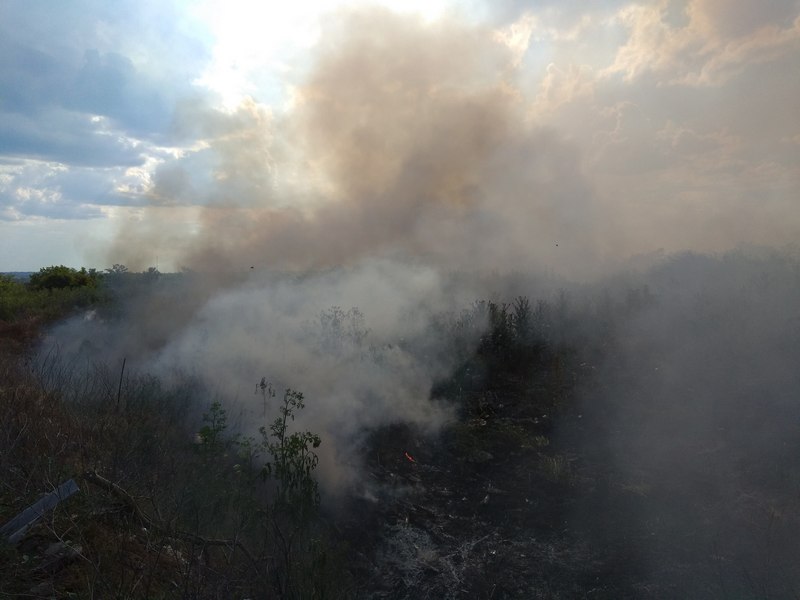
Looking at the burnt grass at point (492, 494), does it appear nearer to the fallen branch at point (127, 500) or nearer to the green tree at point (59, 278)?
the fallen branch at point (127, 500)

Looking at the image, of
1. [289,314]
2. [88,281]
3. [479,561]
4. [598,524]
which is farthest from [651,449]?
[88,281]

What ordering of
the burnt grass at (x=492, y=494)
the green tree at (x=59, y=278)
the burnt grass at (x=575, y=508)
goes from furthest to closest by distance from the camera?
1. the green tree at (x=59, y=278)
2. the burnt grass at (x=575, y=508)
3. the burnt grass at (x=492, y=494)

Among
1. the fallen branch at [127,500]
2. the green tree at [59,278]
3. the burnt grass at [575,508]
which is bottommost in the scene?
the burnt grass at [575,508]

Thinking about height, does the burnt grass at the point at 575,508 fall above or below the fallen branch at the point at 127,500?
below

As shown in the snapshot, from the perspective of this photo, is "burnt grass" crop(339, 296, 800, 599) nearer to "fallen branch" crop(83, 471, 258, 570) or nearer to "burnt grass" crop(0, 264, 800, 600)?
"burnt grass" crop(0, 264, 800, 600)

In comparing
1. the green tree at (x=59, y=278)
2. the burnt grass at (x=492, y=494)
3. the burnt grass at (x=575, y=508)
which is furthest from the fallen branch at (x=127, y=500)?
the green tree at (x=59, y=278)

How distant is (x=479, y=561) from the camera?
5.38m

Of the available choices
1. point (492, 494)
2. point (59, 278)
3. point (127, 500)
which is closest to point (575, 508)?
point (492, 494)

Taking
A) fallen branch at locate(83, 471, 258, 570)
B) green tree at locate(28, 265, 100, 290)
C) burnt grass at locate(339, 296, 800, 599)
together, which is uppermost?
green tree at locate(28, 265, 100, 290)

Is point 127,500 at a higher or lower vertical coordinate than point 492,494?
higher

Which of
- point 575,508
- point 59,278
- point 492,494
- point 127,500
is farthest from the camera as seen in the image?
point 59,278

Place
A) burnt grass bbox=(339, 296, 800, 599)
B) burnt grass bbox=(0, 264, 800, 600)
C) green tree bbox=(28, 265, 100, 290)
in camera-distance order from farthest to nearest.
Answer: green tree bbox=(28, 265, 100, 290) → burnt grass bbox=(339, 296, 800, 599) → burnt grass bbox=(0, 264, 800, 600)

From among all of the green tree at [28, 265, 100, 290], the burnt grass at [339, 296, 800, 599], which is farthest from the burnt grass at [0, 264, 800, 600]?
the green tree at [28, 265, 100, 290]

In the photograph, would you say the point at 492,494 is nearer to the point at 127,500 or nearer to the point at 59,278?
the point at 127,500
